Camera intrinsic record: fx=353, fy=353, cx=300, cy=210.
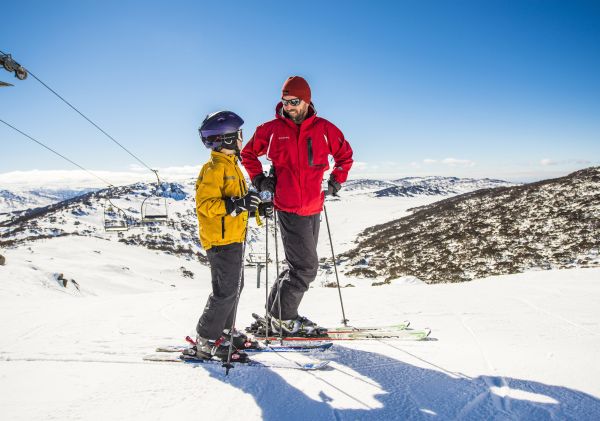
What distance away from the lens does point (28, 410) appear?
232 cm

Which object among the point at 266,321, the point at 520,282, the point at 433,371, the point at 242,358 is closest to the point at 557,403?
the point at 433,371

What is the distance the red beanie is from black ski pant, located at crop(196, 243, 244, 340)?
A: 5.20 feet

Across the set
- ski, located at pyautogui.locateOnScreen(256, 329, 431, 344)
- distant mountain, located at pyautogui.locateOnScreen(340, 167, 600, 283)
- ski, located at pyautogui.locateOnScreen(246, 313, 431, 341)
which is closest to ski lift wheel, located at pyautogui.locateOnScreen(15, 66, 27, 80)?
ski, located at pyautogui.locateOnScreen(246, 313, 431, 341)

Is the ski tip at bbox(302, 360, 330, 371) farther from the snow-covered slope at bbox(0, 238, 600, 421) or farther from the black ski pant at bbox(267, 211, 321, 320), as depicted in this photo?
the black ski pant at bbox(267, 211, 321, 320)

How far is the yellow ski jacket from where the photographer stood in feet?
10.0

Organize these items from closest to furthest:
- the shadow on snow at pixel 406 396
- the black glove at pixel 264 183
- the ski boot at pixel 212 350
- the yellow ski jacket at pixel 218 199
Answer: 1. the shadow on snow at pixel 406 396
2. the yellow ski jacket at pixel 218 199
3. the ski boot at pixel 212 350
4. the black glove at pixel 264 183

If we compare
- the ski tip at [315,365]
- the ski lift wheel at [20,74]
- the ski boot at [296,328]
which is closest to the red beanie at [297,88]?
the ski boot at [296,328]

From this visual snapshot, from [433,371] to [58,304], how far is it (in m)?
6.95

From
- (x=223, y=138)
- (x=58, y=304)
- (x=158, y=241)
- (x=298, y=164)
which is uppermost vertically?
(x=223, y=138)

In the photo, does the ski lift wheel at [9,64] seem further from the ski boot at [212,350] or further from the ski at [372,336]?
Answer: the ski at [372,336]

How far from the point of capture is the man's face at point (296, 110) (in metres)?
3.58

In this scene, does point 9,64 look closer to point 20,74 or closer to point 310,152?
point 20,74

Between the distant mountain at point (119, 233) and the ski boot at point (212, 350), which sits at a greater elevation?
the ski boot at point (212, 350)

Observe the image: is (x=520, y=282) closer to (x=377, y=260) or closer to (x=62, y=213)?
(x=377, y=260)
